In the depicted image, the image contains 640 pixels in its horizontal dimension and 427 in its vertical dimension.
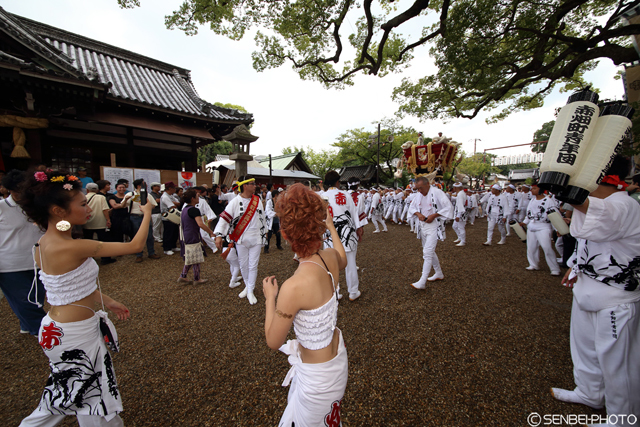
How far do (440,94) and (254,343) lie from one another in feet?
37.0

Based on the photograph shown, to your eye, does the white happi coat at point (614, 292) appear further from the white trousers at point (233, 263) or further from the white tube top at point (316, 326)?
the white trousers at point (233, 263)

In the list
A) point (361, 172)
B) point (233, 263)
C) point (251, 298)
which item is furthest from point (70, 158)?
point (361, 172)

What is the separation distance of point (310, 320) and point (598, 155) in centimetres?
215

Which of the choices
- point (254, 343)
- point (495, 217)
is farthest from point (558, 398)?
point (495, 217)

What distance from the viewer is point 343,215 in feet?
14.3

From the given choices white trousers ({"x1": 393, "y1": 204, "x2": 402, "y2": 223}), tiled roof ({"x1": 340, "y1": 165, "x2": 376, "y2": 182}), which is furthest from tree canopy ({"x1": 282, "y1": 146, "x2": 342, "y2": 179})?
white trousers ({"x1": 393, "y1": 204, "x2": 402, "y2": 223})

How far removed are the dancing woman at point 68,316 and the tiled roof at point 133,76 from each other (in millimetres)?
8439

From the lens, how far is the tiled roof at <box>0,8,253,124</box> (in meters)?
9.16

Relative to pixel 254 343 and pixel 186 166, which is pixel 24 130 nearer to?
pixel 186 166

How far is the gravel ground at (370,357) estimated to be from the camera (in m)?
2.21

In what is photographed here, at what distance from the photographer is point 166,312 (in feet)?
13.3

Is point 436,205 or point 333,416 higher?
point 436,205

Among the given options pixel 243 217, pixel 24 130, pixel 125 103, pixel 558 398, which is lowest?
pixel 558 398

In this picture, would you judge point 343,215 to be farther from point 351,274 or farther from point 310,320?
point 310,320
